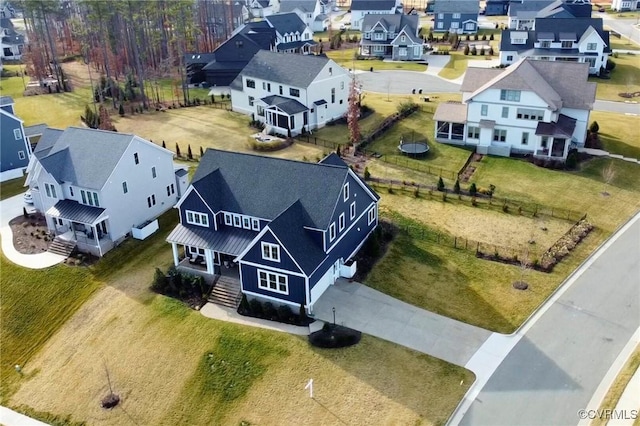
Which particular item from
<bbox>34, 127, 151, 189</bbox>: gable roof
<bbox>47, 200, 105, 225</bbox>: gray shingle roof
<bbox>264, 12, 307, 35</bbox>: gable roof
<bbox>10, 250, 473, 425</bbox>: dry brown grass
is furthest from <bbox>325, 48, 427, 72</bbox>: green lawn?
<bbox>10, 250, 473, 425</bbox>: dry brown grass

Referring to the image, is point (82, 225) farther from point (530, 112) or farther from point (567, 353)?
point (530, 112)

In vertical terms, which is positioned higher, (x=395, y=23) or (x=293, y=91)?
(x=395, y=23)

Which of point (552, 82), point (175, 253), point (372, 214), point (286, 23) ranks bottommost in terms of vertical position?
point (175, 253)

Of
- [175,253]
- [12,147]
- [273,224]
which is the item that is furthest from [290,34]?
[273,224]

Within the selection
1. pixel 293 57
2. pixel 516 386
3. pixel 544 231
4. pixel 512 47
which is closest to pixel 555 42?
pixel 512 47

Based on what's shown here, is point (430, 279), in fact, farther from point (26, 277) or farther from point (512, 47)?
point (512, 47)

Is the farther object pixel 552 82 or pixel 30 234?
pixel 552 82
